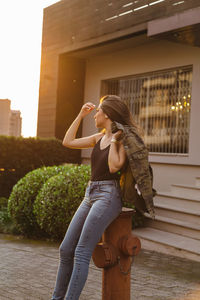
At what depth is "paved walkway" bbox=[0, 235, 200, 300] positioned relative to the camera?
480 centimetres

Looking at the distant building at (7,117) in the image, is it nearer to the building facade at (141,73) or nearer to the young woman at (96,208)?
the building facade at (141,73)

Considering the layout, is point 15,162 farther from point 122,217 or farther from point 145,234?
point 122,217

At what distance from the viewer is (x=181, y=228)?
25.2 feet

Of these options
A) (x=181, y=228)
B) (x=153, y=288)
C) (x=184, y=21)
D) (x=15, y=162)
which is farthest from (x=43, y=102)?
(x=153, y=288)

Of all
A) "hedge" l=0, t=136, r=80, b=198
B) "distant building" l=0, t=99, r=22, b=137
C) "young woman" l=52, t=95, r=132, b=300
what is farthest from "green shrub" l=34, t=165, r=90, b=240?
"distant building" l=0, t=99, r=22, b=137

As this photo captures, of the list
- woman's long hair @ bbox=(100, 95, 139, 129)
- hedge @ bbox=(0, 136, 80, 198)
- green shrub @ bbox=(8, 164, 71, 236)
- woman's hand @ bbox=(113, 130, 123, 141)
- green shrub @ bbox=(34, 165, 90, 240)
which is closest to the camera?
woman's hand @ bbox=(113, 130, 123, 141)

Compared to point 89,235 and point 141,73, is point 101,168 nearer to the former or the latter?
point 89,235

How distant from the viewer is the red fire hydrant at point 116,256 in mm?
3635

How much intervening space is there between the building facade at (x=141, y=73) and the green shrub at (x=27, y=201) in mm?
2325

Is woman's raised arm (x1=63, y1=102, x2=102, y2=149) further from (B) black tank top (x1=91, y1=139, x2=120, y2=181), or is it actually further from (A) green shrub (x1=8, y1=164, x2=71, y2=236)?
(A) green shrub (x1=8, y1=164, x2=71, y2=236)

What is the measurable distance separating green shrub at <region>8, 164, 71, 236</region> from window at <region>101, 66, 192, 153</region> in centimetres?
352

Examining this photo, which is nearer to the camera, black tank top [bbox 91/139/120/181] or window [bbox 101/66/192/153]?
black tank top [bbox 91/139/120/181]

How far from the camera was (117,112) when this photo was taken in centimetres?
385

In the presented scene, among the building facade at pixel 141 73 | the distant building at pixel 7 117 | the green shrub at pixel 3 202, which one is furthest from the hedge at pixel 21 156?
the distant building at pixel 7 117
